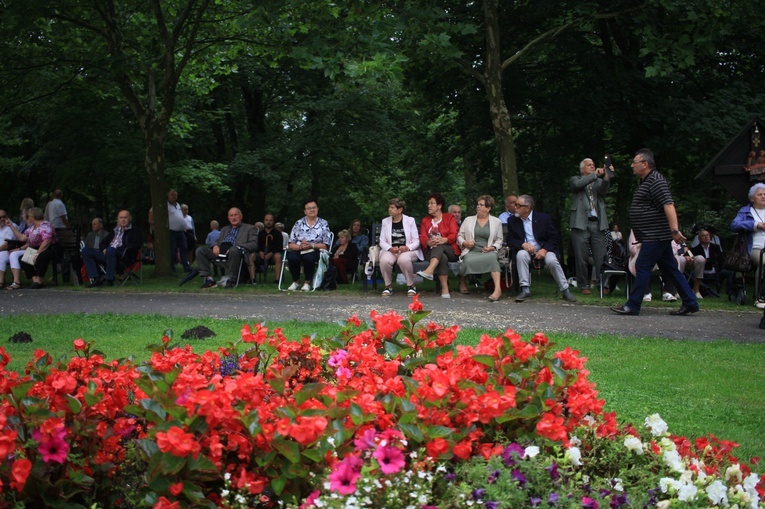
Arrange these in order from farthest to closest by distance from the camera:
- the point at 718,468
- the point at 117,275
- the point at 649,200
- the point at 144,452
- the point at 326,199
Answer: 1. the point at 326,199
2. the point at 117,275
3. the point at 649,200
4. the point at 718,468
5. the point at 144,452

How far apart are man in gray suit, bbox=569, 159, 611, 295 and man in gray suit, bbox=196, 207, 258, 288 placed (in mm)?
6637

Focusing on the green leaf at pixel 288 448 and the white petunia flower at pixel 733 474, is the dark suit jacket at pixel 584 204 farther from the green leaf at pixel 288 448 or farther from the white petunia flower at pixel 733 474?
the green leaf at pixel 288 448

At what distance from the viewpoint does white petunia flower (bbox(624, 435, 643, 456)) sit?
11.9ft

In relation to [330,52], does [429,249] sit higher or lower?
lower

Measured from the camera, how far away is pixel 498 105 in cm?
1895

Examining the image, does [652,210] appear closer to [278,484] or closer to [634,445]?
[634,445]

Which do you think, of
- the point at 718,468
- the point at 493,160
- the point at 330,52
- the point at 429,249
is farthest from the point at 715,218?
the point at 718,468

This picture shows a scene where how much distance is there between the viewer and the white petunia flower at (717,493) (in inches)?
130

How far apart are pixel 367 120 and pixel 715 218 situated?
13269 mm

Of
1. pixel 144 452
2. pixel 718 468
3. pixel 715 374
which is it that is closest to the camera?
pixel 144 452

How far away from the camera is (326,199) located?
38500 millimetres

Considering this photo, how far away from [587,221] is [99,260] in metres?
10.2

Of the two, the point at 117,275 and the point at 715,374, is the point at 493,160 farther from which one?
the point at 715,374

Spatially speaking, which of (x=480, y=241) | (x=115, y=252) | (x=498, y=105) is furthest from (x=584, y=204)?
(x=115, y=252)
